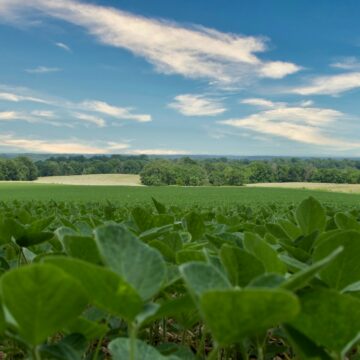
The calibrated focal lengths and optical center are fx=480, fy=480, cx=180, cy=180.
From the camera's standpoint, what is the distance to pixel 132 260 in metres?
0.64

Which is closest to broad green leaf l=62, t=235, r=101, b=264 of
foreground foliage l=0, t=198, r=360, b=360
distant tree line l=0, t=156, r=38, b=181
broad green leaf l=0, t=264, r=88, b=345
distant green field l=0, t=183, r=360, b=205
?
foreground foliage l=0, t=198, r=360, b=360

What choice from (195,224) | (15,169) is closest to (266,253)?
(195,224)

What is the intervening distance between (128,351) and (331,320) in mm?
265

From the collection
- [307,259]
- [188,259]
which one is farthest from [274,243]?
[188,259]

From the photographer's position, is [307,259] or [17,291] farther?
[307,259]

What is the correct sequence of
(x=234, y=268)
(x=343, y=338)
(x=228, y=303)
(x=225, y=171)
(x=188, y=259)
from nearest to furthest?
(x=228, y=303) < (x=343, y=338) < (x=234, y=268) < (x=188, y=259) < (x=225, y=171)

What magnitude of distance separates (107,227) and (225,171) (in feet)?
261

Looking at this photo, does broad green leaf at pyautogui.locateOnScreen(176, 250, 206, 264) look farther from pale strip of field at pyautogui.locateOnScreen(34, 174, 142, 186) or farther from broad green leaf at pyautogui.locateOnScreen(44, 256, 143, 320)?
pale strip of field at pyautogui.locateOnScreen(34, 174, 142, 186)

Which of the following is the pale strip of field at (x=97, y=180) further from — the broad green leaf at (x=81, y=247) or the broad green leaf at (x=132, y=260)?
the broad green leaf at (x=132, y=260)

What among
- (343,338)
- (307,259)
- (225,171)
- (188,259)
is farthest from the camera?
(225,171)

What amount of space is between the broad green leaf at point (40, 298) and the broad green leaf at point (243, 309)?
144mm

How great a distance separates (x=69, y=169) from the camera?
82.8 meters

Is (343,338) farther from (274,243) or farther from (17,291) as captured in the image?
(274,243)

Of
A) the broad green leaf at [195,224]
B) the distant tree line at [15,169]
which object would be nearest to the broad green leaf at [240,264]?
the broad green leaf at [195,224]
